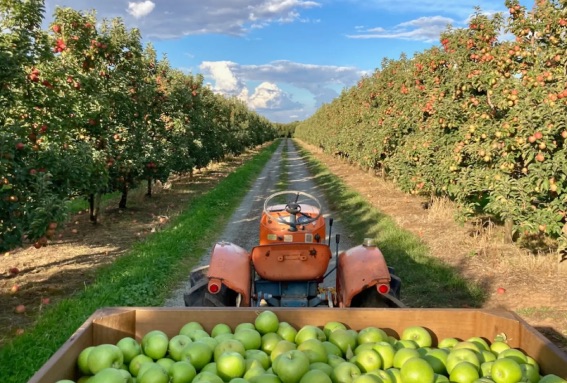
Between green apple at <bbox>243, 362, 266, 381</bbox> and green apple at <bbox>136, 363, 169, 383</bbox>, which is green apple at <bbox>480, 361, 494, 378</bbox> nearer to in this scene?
green apple at <bbox>243, 362, 266, 381</bbox>

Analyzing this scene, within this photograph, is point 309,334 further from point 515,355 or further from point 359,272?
point 359,272

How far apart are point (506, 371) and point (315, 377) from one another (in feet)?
2.82

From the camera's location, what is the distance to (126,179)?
1315cm

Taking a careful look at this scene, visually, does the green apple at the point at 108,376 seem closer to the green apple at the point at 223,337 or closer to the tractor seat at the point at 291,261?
the green apple at the point at 223,337

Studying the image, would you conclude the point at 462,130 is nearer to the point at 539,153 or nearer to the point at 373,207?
the point at 539,153

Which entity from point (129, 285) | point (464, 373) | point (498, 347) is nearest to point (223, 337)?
point (464, 373)

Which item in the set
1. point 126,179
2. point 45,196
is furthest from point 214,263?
point 126,179

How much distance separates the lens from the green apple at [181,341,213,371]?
7.72 ft

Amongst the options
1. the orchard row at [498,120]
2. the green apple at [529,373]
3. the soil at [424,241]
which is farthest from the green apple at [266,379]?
the orchard row at [498,120]

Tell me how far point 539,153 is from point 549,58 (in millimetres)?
1818

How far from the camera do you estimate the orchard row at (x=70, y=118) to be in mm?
6090

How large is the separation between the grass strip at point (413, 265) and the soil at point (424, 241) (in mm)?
253

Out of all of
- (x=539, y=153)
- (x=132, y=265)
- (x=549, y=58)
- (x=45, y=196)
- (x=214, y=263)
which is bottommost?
(x=132, y=265)

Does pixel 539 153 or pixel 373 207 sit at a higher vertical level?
pixel 539 153
